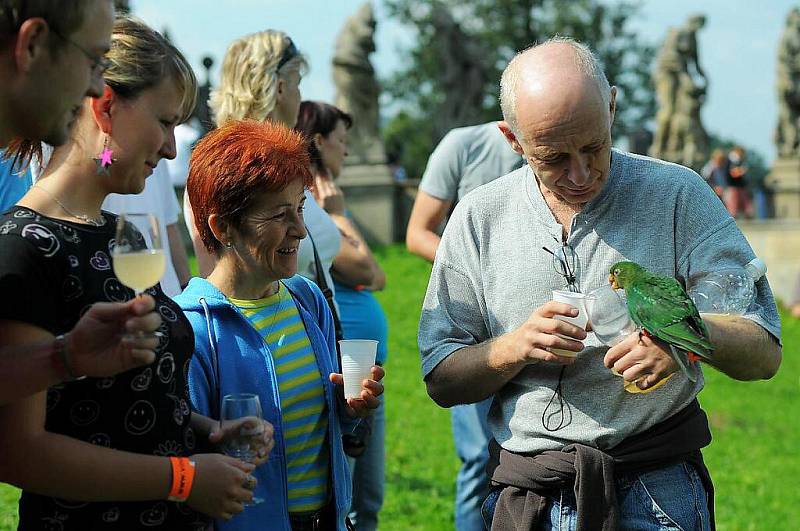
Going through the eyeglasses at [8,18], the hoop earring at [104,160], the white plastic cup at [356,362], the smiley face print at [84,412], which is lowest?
the white plastic cup at [356,362]

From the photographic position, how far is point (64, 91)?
2.09m

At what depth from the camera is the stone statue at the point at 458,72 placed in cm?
2533

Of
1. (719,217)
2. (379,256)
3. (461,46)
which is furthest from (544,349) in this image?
(461,46)

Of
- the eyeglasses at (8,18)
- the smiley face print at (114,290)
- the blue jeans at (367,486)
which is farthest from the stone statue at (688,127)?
the eyeglasses at (8,18)

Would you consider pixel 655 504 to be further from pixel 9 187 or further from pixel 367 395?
pixel 9 187

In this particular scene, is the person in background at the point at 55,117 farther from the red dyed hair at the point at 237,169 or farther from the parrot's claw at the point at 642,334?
the parrot's claw at the point at 642,334

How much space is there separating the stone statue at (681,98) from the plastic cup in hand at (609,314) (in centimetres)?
2137

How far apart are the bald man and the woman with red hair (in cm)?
42

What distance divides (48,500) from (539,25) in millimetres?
48749

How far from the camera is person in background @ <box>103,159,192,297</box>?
4234 millimetres

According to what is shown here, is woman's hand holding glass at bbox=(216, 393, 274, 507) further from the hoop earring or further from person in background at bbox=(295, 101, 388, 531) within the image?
person in background at bbox=(295, 101, 388, 531)

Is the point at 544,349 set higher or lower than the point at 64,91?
lower

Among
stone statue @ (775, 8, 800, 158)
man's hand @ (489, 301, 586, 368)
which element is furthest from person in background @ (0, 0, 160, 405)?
stone statue @ (775, 8, 800, 158)

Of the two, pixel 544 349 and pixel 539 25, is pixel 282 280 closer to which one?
pixel 544 349
